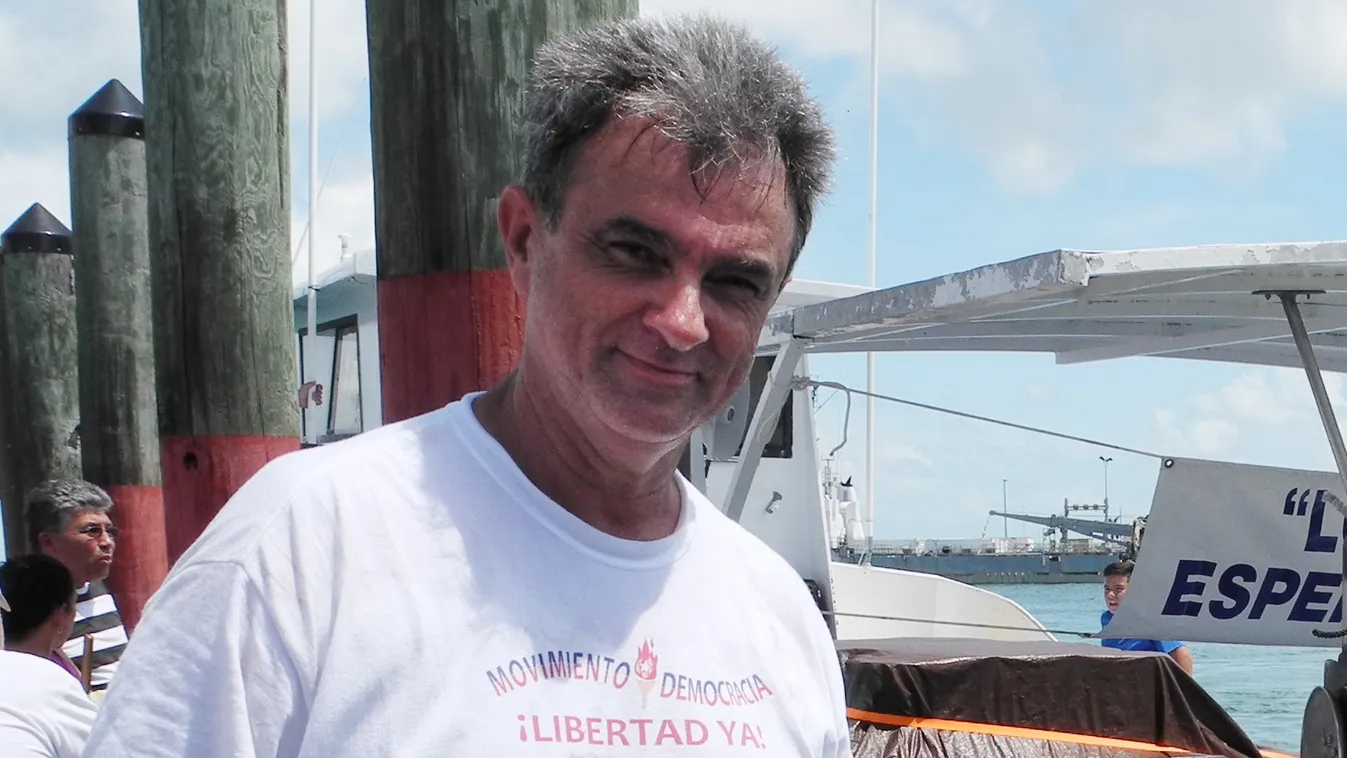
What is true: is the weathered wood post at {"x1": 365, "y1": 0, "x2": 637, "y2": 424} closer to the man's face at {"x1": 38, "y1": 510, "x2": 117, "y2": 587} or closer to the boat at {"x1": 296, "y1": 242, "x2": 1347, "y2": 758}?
the boat at {"x1": 296, "y1": 242, "x2": 1347, "y2": 758}

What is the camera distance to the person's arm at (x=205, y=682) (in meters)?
1.24

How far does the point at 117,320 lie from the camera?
745 cm

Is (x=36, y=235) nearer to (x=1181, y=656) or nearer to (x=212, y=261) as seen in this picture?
(x=212, y=261)

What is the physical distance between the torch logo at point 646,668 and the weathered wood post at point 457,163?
1412mm

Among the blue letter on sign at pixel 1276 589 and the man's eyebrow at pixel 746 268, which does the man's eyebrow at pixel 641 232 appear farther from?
the blue letter on sign at pixel 1276 589

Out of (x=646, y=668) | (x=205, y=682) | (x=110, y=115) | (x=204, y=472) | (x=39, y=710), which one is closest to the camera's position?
(x=205, y=682)

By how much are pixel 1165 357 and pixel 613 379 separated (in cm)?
725

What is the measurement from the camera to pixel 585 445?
1.55 meters

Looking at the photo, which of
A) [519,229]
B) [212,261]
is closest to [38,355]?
[212,261]

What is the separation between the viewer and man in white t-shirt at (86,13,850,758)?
128 cm

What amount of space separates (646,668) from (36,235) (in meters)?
8.84

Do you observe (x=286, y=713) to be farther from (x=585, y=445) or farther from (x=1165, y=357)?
(x=1165, y=357)

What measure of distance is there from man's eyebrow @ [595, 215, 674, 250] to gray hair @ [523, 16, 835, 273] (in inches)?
2.9

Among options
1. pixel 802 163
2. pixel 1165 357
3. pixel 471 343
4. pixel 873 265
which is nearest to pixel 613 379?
pixel 802 163
